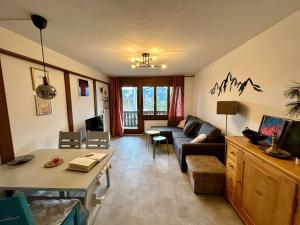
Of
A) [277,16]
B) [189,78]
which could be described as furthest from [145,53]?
[189,78]

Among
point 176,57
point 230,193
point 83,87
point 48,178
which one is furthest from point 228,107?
point 83,87

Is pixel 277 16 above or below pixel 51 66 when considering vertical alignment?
above

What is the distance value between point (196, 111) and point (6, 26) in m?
5.11

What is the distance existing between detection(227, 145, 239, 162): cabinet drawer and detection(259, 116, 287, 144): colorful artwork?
1.20ft

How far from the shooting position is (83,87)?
12.4 ft

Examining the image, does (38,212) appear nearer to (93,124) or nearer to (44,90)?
(44,90)

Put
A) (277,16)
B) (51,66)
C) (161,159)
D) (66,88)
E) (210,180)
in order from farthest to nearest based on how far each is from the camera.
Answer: (161,159)
(66,88)
(51,66)
(210,180)
(277,16)

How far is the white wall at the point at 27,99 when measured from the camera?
187 cm

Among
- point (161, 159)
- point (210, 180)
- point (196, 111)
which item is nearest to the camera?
point (210, 180)

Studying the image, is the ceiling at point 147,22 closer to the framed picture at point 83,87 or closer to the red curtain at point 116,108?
the framed picture at point 83,87

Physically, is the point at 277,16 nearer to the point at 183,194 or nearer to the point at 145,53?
the point at 145,53

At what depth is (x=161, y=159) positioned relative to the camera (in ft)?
12.1

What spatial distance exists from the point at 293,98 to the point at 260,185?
971 millimetres

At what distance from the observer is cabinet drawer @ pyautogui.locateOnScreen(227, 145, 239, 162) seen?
1934 millimetres
